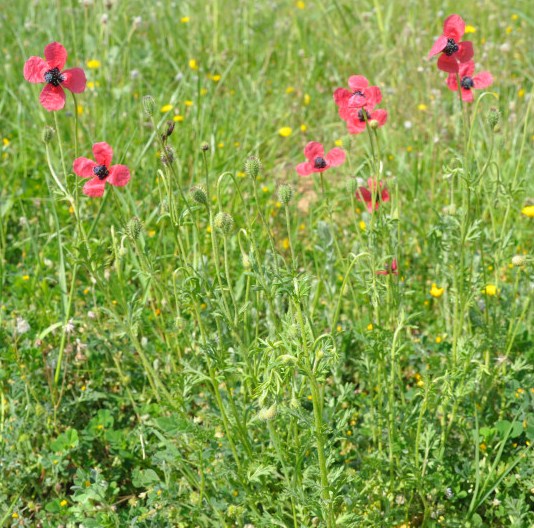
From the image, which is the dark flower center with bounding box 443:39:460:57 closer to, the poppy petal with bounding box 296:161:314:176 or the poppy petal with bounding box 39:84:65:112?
the poppy petal with bounding box 296:161:314:176

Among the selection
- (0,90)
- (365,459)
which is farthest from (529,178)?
(0,90)

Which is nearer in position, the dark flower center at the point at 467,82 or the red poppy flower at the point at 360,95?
the red poppy flower at the point at 360,95

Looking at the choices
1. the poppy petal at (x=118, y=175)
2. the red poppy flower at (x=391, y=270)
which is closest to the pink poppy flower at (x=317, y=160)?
the red poppy flower at (x=391, y=270)

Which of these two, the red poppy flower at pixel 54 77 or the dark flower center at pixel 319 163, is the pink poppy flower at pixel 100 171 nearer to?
the red poppy flower at pixel 54 77

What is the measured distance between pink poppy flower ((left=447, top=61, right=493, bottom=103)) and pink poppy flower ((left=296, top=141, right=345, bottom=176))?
0.33m

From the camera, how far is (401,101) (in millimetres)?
3686

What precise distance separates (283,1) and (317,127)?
1949 mm

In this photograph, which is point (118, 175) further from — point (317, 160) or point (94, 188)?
point (317, 160)

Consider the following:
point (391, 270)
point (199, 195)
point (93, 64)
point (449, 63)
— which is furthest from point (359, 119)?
point (93, 64)

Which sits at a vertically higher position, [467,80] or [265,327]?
[467,80]

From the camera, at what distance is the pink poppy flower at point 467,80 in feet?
6.07

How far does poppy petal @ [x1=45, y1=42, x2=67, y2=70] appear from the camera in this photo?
1.76 meters

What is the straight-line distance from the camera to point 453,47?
5.61 feet

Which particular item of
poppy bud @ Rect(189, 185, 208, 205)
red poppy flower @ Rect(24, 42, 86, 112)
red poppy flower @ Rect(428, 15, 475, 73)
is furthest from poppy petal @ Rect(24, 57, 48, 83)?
red poppy flower @ Rect(428, 15, 475, 73)
